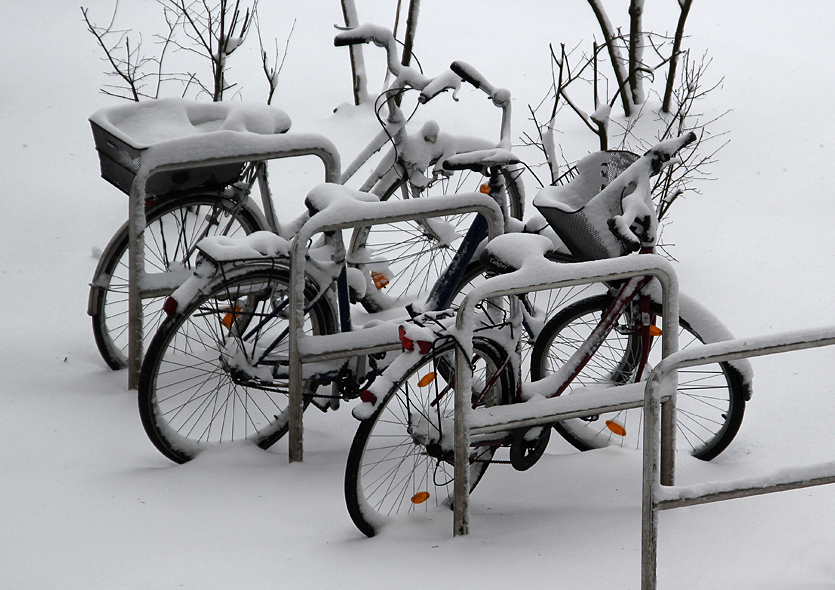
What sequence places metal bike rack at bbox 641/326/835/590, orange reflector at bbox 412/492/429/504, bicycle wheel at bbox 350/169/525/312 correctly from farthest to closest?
bicycle wheel at bbox 350/169/525/312 < orange reflector at bbox 412/492/429/504 < metal bike rack at bbox 641/326/835/590

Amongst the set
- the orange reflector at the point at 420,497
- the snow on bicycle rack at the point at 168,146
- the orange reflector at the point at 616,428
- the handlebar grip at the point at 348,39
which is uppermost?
the handlebar grip at the point at 348,39

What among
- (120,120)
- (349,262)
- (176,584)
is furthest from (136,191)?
(176,584)

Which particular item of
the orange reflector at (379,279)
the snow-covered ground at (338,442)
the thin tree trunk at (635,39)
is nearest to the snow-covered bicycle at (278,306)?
the snow-covered ground at (338,442)

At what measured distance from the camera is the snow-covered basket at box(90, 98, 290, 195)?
3812mm

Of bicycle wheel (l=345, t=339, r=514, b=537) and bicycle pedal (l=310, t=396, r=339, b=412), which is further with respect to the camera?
bicycle pedal (l=310, t=396, r=339, b=412)

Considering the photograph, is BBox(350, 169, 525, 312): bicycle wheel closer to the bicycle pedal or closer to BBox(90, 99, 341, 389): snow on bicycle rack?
BBox(90, 99, 341, 389): snow on bicycle rack

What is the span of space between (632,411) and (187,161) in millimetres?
2241

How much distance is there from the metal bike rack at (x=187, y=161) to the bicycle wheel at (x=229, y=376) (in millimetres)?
259

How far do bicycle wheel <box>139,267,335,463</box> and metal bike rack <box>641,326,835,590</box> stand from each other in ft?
5.10

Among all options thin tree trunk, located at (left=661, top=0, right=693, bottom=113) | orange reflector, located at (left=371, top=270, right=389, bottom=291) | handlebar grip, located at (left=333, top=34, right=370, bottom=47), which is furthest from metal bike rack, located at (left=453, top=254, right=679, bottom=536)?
thin tree trunk, located at (left=661, top=0, right=693, bottom=113)

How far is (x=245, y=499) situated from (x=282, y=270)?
34.6 inches

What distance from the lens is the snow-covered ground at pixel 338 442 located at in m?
2.92

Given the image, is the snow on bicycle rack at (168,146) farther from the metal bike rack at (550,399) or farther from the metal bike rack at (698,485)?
the metal bike rack at (698,485)

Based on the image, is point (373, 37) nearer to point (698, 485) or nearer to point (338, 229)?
point (338, 229)
